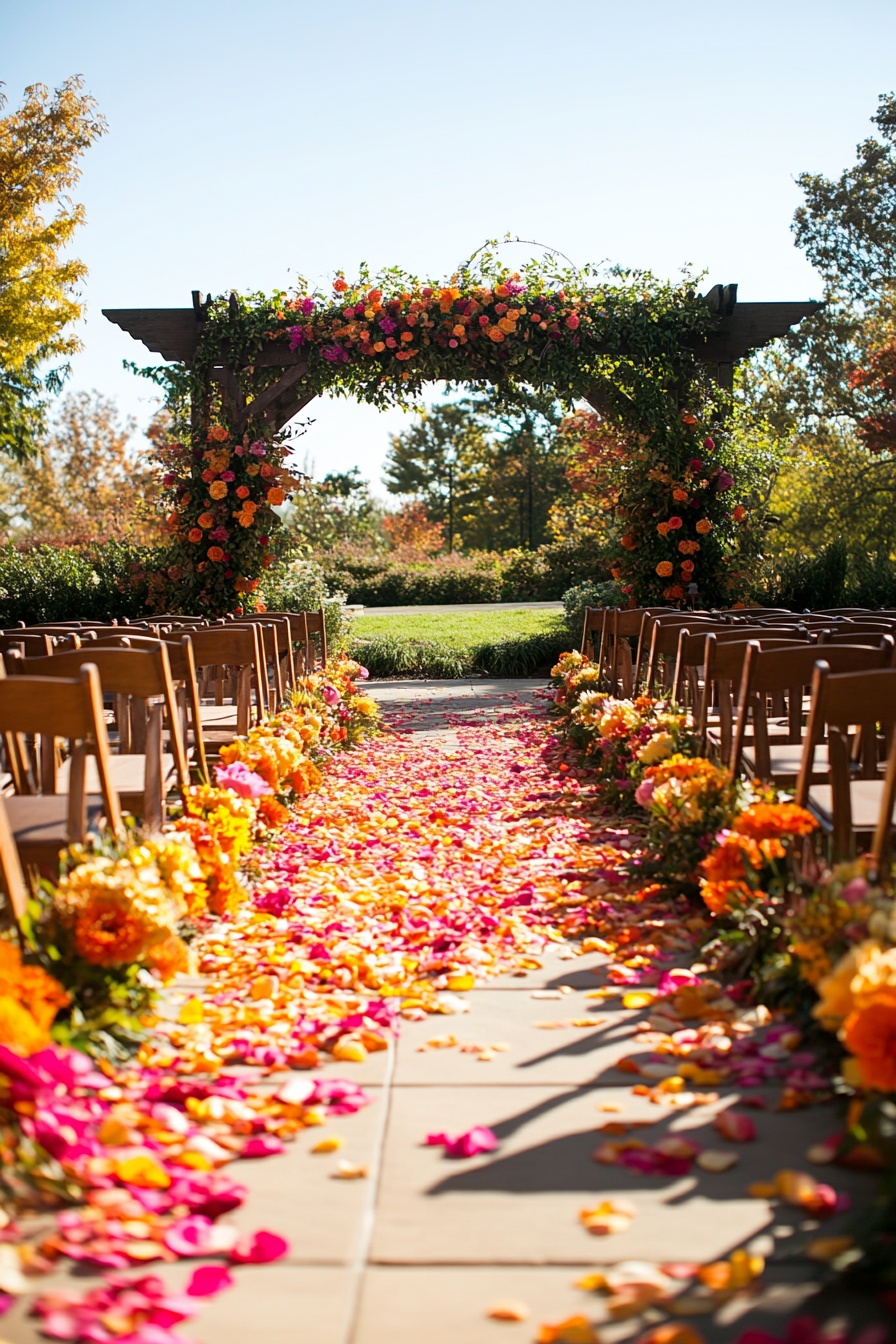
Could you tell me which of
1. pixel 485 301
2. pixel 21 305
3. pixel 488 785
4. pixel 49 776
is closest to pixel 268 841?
pixel 49 776

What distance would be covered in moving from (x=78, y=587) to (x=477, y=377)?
4423mm

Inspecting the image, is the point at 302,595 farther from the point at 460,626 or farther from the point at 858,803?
the point at 858,803

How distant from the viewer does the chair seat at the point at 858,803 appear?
3444 millimetres

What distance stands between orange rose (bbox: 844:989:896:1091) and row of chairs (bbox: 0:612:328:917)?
5.71 ft

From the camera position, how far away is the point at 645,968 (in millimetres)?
3471

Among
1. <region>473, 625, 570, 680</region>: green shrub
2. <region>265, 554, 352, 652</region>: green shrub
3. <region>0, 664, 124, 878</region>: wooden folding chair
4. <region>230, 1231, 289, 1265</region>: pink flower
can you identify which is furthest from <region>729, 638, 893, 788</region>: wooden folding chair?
<region>473, 625, 570, 680</region>: green shrub

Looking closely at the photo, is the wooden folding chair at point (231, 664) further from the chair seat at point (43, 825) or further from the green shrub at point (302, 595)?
the green shrub at point (302, 595)

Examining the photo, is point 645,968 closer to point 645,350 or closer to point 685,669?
point 685,669

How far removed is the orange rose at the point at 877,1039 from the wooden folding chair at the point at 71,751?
1.93m

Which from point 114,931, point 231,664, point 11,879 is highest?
point 231,664

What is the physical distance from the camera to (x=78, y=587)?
11.8 meters

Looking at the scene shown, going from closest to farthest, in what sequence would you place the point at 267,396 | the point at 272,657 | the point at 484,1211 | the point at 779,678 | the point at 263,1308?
the point at 263,1308 < the point at 484,1211 < the point at 779,678 < the point at 272,657 < the point at 267,396

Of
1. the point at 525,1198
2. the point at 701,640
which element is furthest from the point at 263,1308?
the point at 701,640

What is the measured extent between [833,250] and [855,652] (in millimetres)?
27498
